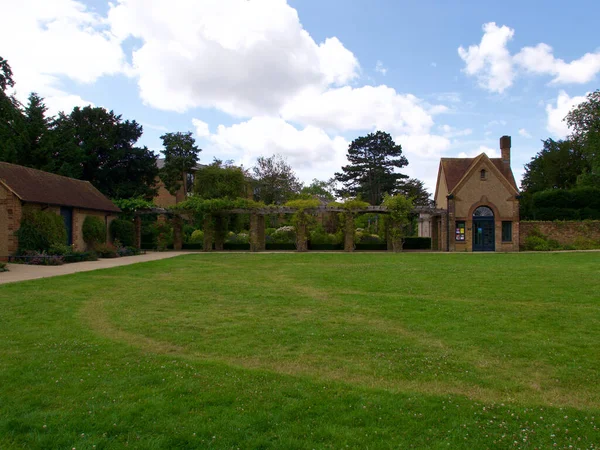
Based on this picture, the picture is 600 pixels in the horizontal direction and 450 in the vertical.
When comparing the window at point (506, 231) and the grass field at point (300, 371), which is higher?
the window at point (506, 231)

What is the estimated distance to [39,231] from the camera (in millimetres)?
19781

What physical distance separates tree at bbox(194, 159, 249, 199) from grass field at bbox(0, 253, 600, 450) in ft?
96.9

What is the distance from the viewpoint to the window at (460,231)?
103 feet

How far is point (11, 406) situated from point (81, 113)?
35.9 metres

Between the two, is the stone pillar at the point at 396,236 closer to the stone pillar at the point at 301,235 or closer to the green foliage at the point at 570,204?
the stone pillar at the point at 301,235

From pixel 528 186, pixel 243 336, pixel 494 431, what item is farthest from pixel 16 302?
pixel 528 186

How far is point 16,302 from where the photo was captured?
8.94 m

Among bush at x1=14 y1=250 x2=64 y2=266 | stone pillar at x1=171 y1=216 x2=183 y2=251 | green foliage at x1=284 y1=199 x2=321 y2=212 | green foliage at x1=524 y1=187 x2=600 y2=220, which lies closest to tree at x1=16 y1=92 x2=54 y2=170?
stone pillar at x1=171 y1=216 x2=183 y2=251

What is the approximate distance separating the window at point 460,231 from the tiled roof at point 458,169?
8.74 ft

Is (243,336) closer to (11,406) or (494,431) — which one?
(11,406)

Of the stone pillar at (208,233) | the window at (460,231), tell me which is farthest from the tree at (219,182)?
the window at (460,231)

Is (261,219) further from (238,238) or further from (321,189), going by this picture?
(321,189)

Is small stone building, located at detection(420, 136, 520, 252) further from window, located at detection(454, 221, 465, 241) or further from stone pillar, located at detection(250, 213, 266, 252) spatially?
stone pillar, located at detection(250, 213, 266, 252)

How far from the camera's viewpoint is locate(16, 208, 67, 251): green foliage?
63.3 ft
